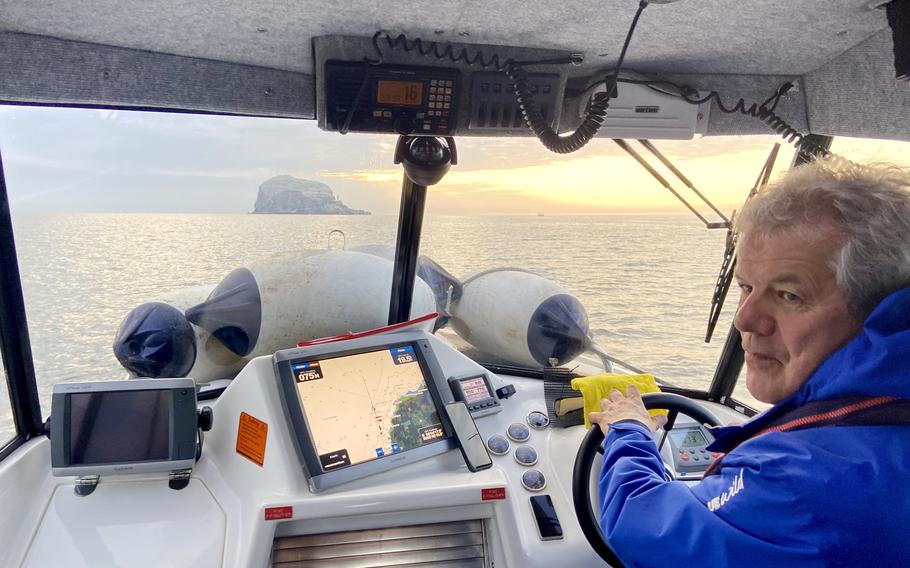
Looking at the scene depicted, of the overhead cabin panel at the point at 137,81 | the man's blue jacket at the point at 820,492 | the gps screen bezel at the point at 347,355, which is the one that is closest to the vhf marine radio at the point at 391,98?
the overhead cabin panel at the point at 137,81

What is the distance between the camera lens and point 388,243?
243 centimetres

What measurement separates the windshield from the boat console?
0.64 metres

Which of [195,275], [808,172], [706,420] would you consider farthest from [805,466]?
[195,275]

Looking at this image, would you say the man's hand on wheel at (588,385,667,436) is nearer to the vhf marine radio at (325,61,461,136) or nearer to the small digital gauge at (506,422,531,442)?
the small digital gauge at (506,422,531,442)

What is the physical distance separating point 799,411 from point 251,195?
7.05ft

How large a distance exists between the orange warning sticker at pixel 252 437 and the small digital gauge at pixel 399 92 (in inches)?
38.5

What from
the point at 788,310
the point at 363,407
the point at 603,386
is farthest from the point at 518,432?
the point at 788,310

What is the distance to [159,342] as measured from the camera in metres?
2.20

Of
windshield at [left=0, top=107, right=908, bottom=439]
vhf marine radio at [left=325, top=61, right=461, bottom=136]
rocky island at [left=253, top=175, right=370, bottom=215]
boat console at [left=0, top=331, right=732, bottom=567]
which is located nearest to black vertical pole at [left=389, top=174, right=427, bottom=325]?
windshield at [left=0, top=107, right=908, bottom=439]

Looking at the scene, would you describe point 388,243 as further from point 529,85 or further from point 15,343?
point 15,343

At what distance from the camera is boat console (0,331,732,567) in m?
1.48

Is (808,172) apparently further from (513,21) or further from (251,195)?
(251,195)

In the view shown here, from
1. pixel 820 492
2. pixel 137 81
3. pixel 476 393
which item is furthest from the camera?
pixel 476 393

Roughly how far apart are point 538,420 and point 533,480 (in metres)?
0.27
